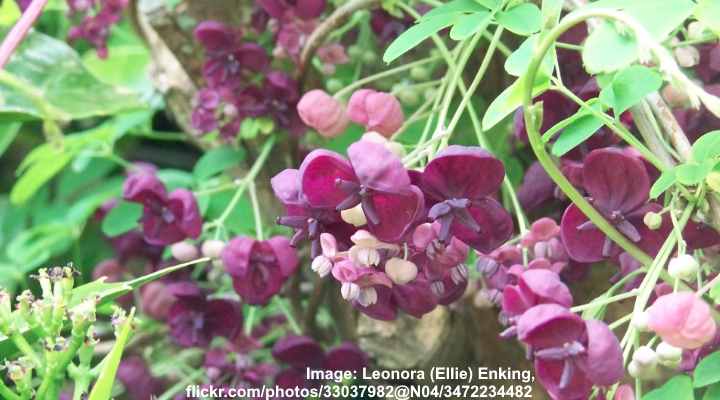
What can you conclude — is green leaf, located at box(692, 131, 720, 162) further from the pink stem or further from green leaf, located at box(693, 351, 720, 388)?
the pink stem

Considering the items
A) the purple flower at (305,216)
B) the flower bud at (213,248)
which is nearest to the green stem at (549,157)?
the purple flower at (305,216)

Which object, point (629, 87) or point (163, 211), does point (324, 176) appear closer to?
point (629, 87)

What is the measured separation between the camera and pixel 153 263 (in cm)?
107

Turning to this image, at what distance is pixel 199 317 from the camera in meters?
0.84

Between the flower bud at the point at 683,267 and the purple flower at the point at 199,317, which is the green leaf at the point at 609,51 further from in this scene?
the purple flower at the point at 199,317

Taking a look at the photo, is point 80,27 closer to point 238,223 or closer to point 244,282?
point 238,223

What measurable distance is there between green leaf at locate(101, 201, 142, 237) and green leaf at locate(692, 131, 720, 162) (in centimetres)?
60

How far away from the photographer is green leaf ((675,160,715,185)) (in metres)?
0.50

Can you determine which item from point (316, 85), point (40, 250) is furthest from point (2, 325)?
point (40, 250)

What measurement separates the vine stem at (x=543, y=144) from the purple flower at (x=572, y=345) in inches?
3.1

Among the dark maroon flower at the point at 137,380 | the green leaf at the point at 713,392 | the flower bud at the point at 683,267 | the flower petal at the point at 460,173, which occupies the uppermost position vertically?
the flower petal at the point at 460,173

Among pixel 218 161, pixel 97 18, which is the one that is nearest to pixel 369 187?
pixel 218 161

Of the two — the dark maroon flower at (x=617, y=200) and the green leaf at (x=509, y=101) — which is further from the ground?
the green leaf at (x=509, y=101)

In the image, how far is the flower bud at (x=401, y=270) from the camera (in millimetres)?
531
